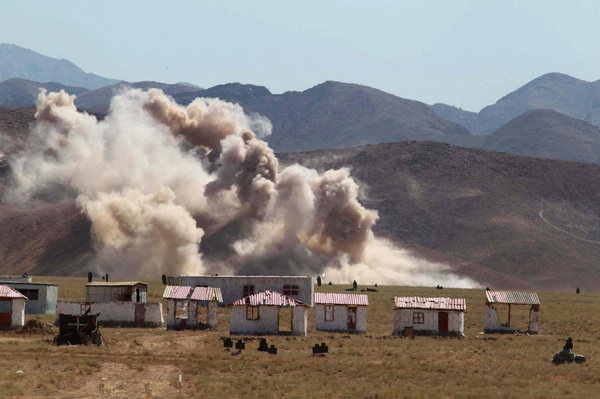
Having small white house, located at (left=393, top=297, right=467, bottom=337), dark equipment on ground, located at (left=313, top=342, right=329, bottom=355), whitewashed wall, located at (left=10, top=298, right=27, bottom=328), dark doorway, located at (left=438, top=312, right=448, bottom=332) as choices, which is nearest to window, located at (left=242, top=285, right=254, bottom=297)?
small white house, located at (left=393, top=297, right=467, bottom=337)

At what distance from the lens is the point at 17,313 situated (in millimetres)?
68438

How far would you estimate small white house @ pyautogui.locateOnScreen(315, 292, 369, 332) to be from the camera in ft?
239

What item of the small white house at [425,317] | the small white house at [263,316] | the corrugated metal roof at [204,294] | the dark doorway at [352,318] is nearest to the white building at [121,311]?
the corrugated metal roof at [204,294]

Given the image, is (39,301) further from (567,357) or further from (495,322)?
(567,357)

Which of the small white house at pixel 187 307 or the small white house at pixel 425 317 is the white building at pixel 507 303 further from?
the small white house at pixel 187 307

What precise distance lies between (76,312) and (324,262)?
86.1m

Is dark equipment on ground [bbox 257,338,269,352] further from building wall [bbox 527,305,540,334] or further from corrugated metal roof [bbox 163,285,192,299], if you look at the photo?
building wall [bbox 527,305,540,334]

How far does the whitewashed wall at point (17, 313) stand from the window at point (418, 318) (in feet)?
100

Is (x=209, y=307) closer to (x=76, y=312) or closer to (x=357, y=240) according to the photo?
(x=76, y=312)

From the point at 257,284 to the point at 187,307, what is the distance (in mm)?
14656

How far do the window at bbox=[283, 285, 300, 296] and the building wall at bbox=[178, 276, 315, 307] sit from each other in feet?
0.87

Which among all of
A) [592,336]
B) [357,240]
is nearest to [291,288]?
[592,336]

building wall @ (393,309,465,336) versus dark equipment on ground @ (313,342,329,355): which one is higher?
building wall @ (393,309,465,336)

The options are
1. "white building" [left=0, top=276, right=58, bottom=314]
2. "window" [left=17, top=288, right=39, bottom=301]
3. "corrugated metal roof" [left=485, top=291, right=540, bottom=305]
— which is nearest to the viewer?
"corrugated metal roof" [left=485, top=291, right=540, bottom=305]
